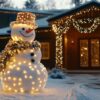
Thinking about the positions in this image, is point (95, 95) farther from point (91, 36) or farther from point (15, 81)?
point (91, 36)

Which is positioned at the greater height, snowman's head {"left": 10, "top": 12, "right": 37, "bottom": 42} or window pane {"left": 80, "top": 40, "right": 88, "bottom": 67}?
snowman's head {"left": 10, "top": 12, "right": 37, "bottom": 42}

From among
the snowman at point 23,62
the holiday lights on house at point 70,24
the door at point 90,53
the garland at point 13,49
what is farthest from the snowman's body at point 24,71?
the door at point 90,53

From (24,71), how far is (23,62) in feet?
1.26

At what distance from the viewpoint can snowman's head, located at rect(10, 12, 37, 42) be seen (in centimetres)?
1223

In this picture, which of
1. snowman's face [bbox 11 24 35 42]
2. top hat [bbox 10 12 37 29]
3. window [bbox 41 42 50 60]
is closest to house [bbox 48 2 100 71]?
window [bbox 41 42 50 60]

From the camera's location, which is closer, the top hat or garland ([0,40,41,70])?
garland ([0,40,41,70])

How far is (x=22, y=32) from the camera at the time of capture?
40.1 ft

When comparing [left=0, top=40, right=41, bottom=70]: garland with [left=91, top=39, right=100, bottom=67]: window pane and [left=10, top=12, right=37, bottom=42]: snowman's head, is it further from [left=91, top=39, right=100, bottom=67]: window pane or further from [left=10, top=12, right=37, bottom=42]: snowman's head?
[left=91, top=39, right=100, bottom=67]: window pane

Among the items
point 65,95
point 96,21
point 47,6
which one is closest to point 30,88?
point 65,95

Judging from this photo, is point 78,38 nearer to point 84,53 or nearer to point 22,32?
point 84,53

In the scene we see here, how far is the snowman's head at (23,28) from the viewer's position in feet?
40.1

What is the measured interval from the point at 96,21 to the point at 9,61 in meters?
12.9

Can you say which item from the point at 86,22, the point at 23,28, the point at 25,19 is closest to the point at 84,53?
the point at 86,22

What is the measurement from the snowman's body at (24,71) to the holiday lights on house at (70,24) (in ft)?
38.9
